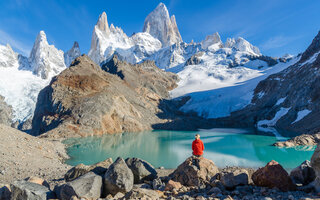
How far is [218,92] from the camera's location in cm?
9681

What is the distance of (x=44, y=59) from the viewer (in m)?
136

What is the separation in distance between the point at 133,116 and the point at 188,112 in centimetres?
3868

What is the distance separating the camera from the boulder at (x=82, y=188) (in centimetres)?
565

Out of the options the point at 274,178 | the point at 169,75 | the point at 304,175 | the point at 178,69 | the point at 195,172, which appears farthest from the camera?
the point at 178,69

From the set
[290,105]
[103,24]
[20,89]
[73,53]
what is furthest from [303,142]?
[103,24]

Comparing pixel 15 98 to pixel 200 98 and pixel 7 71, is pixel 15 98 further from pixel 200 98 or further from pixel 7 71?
pixel 200 98

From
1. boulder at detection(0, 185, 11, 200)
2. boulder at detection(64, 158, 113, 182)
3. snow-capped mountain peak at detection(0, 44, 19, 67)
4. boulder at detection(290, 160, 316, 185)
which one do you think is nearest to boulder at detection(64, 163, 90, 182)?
boulder at detection(64, 158, 113, 182)

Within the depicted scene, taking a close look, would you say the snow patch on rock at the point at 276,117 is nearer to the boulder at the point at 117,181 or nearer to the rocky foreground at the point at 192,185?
the rocky foreground at the point at 192,185

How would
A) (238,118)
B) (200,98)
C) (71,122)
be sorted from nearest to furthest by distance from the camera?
(71,122), (238,118), (200,98)

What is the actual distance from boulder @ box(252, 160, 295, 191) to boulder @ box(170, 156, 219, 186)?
1.79 meters

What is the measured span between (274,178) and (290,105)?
53.5m

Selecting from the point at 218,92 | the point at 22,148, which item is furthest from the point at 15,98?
the point at 22,148

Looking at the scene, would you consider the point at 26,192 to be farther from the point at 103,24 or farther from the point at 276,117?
the point at 103,24

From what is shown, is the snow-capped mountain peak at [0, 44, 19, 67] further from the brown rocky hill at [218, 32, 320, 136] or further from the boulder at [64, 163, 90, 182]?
the boulder at [64, 163, 90, 182]
